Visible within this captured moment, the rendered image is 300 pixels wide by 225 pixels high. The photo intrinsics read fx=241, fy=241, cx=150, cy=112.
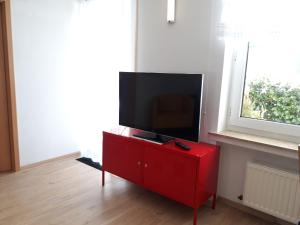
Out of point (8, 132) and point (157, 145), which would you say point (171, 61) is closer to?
point (157, 145)

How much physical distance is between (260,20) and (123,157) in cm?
178

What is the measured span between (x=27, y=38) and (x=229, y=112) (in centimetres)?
247

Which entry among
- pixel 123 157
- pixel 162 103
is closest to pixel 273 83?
pixel 162 103

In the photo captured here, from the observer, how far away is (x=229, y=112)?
2.38 metres

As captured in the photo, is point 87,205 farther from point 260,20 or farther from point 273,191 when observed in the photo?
point 260,20

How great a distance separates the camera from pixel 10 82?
279 centimetres

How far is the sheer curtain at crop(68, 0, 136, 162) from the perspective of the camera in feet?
9.39

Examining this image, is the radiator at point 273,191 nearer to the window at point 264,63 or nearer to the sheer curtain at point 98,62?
the window at point 264,63

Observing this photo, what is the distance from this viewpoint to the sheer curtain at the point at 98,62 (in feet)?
9.39

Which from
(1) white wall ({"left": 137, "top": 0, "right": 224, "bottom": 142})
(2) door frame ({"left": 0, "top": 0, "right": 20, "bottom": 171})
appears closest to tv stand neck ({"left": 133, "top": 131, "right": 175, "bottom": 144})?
(1) white wall ({"left": 137, "top": 0, "right": 224, "bottom": 142})

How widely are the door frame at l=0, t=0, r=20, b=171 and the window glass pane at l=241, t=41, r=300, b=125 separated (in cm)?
256

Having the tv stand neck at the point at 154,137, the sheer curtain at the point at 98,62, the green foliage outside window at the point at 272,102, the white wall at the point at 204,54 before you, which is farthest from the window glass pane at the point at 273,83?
the sheer curtain at the point at 98,62

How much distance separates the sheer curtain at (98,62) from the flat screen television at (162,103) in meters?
0.42

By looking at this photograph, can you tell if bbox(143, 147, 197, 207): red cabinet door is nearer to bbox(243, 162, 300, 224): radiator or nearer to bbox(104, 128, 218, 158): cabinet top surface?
bbox(104, 128, 218, 158): cabinet top surface
